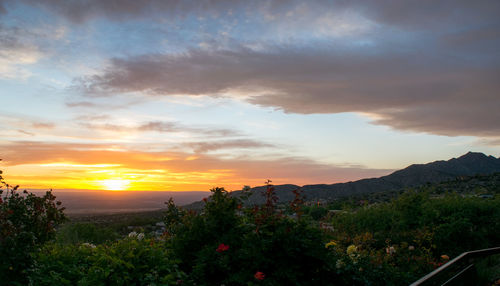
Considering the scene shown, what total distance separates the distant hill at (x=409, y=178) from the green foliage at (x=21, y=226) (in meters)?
28.2

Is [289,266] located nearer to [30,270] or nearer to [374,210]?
[30,270]

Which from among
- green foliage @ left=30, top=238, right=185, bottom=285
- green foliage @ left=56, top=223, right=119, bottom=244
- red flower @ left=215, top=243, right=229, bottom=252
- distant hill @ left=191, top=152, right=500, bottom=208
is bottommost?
green foliage @ left=56, top=223, right=119, bottom=244

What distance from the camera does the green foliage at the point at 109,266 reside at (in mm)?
5410

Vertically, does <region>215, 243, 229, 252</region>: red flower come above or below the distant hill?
below

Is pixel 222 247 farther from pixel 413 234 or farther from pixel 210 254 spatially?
pixel 413 234

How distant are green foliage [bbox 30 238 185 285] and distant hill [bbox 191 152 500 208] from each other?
95.5 ft

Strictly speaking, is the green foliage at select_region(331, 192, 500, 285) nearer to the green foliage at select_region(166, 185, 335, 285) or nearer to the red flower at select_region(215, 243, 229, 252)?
the green foliage at select_region(166, 185, 335, 285)

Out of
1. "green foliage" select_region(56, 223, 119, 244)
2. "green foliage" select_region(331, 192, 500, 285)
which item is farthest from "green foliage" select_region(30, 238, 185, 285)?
Answer: "green foliage" select_region(56, 223, 119, 244)

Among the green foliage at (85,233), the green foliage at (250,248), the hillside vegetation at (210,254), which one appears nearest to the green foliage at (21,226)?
the hillside vegetation at (210,254)

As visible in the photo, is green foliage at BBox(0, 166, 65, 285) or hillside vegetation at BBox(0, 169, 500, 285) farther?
green foliage at BBox(0, 166, 65, 285)

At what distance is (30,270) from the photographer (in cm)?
570

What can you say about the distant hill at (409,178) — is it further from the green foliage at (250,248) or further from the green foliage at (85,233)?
the green foliage at (250,248)

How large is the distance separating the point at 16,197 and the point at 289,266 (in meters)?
5.42

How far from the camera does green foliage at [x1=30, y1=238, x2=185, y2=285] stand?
5410 mm
